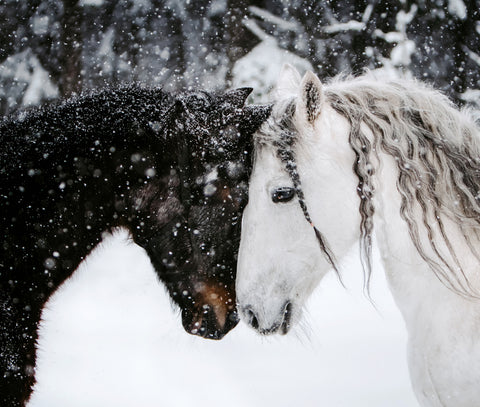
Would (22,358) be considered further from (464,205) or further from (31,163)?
(464,205)

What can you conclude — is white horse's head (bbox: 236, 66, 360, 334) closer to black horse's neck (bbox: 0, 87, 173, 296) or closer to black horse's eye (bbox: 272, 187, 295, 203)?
black horse's eye (bbox: 272, 187, 295, 203)

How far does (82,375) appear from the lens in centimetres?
407

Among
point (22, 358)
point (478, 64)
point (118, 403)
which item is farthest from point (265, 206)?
point (478, 64)

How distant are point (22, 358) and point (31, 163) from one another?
33.4 inches

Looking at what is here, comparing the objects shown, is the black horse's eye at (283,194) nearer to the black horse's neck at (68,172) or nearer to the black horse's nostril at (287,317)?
the black horse's nostril at (287,317)

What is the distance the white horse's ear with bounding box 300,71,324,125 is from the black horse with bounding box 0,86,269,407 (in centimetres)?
31

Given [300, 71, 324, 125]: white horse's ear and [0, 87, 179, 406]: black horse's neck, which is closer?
[300, 71, 324, 125]: white horse's ear

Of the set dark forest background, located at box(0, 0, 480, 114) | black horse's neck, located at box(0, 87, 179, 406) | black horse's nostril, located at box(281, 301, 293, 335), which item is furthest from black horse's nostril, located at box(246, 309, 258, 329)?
dark forest background, located at box(0, 0, 480, 114)

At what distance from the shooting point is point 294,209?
1.87 meters

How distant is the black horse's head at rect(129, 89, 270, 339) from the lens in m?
2.12

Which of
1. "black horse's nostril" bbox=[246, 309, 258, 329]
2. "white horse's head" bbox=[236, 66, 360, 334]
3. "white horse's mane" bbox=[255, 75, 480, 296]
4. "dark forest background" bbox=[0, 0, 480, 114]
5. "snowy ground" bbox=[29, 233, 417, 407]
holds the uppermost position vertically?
"white horse's mane" bbox=[255, 75, 480, 296]

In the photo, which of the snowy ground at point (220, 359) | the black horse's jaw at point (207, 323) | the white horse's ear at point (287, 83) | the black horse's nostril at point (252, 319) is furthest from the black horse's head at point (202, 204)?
the snowy ground at point (220, 359)

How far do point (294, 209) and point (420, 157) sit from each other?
500 mm

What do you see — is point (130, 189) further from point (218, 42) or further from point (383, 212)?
point (218, 42)
